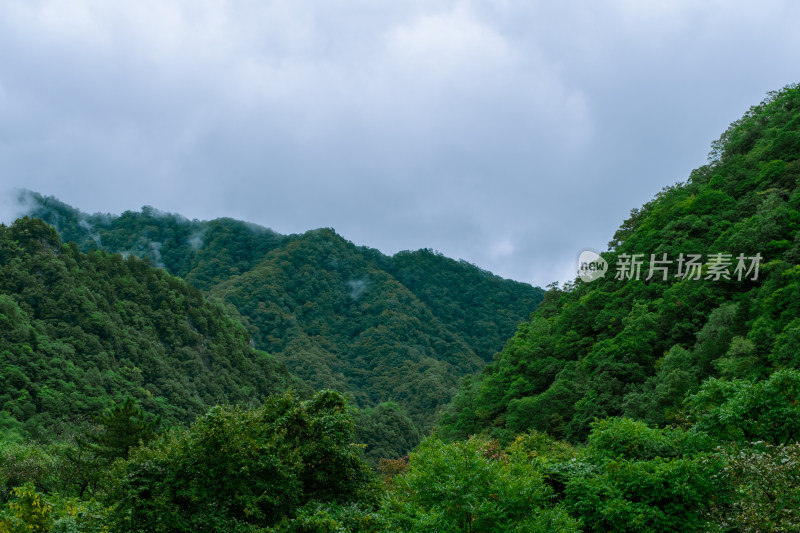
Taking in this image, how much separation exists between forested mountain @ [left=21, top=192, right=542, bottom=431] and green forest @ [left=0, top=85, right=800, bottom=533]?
113 cm

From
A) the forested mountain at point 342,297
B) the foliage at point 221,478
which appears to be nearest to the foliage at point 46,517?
the foliage at point 221,478

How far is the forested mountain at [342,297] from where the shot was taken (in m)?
107

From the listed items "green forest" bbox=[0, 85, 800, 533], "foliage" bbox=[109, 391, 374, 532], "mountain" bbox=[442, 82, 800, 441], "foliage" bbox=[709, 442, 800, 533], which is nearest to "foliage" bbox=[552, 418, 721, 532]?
"green forest" bbox=[0, 85, 800, 533]

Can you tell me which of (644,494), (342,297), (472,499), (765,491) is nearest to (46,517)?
(472,499)

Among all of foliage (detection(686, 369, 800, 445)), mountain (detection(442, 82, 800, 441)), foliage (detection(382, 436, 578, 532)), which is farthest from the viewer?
mountain (detection(442, 82, 800, 441))

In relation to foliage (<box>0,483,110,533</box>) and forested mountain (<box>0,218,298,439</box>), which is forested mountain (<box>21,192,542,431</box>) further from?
foliage (<box>0,483,110,533</box>)

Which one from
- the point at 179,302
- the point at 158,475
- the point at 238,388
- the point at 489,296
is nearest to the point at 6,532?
the point at 158,475

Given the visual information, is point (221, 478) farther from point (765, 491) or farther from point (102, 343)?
point (102, 343)

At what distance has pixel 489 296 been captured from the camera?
134500 mm

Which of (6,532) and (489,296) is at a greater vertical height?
(489,296)

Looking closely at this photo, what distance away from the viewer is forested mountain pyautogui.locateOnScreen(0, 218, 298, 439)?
172ft

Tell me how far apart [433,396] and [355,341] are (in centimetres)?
3102

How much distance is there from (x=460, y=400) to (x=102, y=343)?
1531 inches

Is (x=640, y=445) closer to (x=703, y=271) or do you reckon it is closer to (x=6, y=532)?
(x=6, y=532)
